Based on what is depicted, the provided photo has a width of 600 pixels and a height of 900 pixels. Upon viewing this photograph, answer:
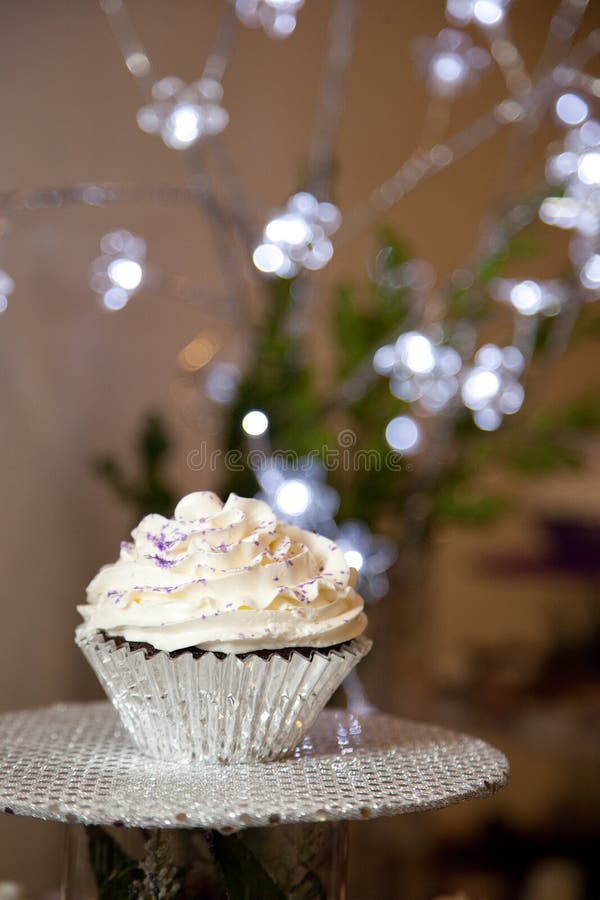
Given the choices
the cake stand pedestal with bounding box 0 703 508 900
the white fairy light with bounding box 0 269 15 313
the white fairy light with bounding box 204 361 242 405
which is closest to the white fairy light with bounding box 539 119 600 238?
the white fairy light with bounding box 204 361 242 405

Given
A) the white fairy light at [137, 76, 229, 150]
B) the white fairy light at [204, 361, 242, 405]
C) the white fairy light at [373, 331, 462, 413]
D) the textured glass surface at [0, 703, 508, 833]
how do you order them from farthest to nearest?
1. the white fairy light at [204, 361, 242, 405]
2. the white fairy light at [373, 331, 462, 413]
3. the white fairy light at [137, 76, 229, 150]
4. the textured glass surface at [0, 703, 508, 833]

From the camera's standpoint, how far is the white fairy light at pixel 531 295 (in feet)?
5.50

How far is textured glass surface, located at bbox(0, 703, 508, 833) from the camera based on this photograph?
0.60 m

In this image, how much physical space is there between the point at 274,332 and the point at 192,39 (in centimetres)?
73

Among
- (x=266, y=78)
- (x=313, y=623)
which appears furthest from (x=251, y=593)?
(x=266, y=78)

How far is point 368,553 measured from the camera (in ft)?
5.43

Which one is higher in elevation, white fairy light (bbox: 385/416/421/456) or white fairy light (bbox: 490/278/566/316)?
white fairy light (bbox: 490/278/566/316)

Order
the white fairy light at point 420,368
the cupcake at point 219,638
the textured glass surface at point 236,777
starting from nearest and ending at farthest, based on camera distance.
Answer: the textured glass surface at point 236,777, the cupcake at point 219,638, the white fairy light at point 420,368

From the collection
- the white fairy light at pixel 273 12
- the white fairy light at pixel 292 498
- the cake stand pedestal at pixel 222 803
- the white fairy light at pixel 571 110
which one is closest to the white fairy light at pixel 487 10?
the white fairy light at pixel 571 110

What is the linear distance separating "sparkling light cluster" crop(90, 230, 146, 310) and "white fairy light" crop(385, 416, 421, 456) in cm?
49

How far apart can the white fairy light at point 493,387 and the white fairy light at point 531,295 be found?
0.08 metres

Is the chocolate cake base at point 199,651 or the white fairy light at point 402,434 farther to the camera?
the white fairy light at point 402,434

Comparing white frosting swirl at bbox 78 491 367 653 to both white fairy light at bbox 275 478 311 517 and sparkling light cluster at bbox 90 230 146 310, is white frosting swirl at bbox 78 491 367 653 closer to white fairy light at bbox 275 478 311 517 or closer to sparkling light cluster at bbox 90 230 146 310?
white fairy light at bbox 275 478 311 517

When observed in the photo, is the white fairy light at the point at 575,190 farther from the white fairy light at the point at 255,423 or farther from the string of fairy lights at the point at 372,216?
the white fairy light at the point at 255,423
